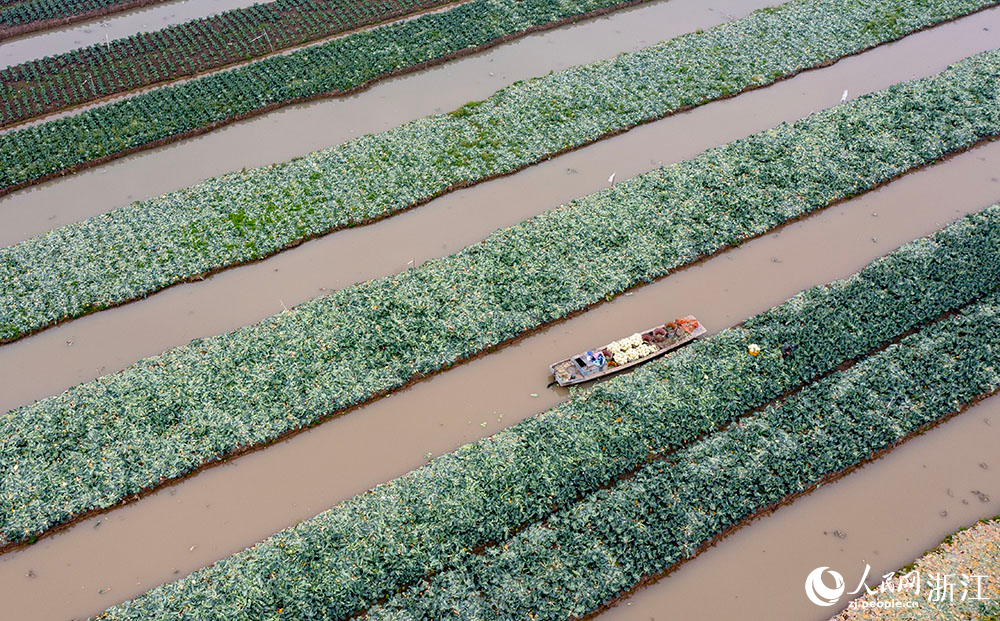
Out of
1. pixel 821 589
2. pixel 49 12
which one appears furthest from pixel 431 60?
pixel 821 589

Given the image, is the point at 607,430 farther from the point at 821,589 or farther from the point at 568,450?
the point at 821,589

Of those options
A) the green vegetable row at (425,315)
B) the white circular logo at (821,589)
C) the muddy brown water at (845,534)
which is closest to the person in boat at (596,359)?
the green vegetable row at (425,315)

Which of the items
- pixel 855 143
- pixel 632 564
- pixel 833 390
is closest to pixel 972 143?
pixel 855 143

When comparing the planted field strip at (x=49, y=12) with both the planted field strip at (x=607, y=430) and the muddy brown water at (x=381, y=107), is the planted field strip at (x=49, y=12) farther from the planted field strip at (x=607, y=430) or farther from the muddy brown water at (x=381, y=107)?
the planted field strip at (x=607, y=430)

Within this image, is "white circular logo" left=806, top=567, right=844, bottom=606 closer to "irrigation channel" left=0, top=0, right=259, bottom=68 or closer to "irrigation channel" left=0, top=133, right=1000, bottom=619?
"irrigation channel" left=0, top=133, right=1000, bottom=619

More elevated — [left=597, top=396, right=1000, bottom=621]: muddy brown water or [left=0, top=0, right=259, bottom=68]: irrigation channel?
[left=0, top=0, right=259, bottom=68]: irrigation channel

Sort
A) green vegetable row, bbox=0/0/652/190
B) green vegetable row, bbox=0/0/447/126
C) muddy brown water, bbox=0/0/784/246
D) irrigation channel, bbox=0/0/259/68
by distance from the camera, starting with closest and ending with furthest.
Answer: muddy brown water, bbox=0/0/784/246 → green vegetable row, bbox=0/0/652/190 → green vegetable row, bbox=0/0/447/126 → irrigation channel, bbox=0/0/259/68

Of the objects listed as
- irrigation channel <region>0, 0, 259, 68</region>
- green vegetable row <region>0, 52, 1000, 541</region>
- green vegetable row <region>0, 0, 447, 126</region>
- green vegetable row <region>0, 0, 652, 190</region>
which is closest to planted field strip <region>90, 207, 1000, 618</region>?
green vegetable row <region>0, 52, 1000, 541</region>
